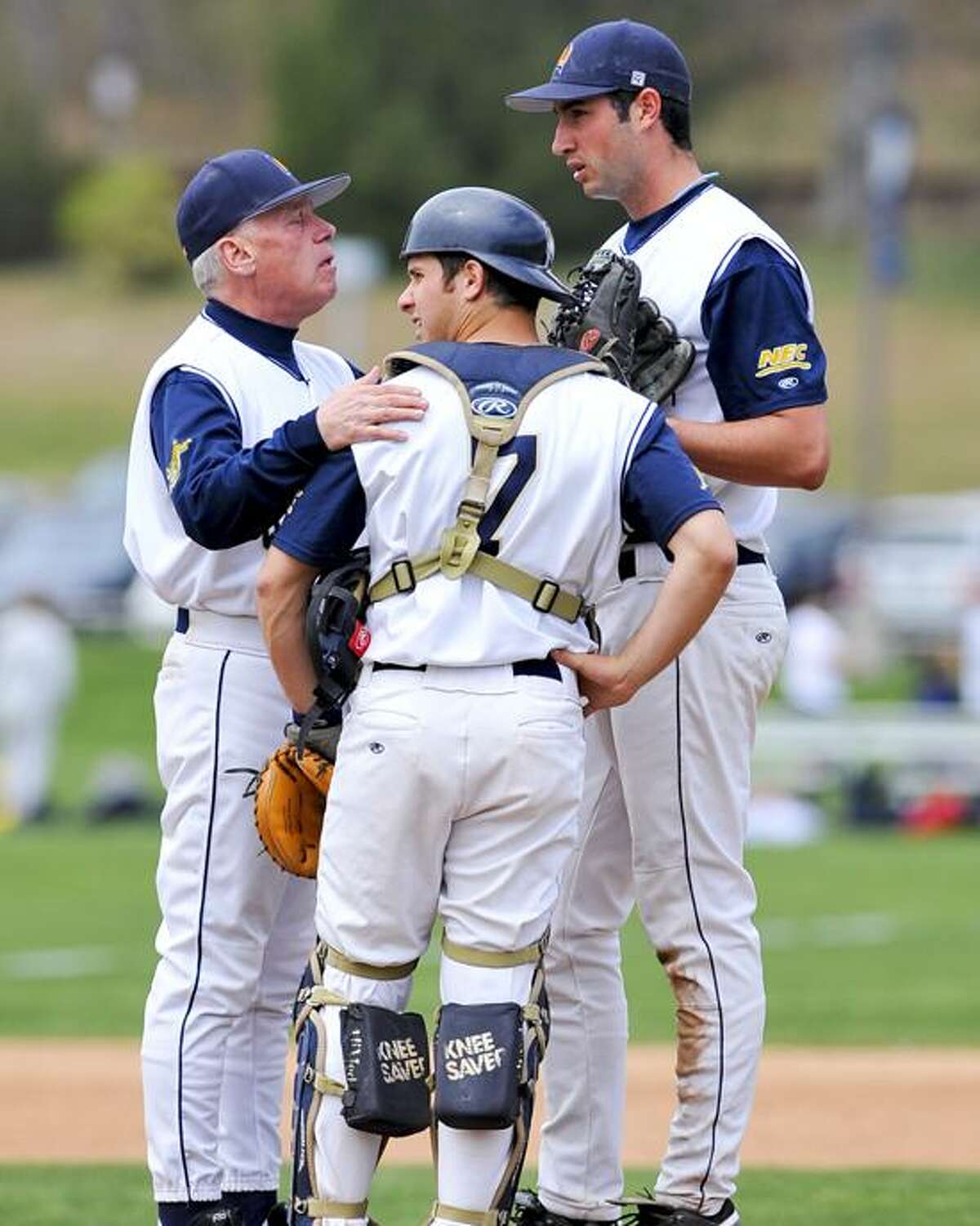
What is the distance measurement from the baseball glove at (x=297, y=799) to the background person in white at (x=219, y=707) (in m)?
0.28

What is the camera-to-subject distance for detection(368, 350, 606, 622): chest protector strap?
462 cm

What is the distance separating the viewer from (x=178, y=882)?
17.5 feet

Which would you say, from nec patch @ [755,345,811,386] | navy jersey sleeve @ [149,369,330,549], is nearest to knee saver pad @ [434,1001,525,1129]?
navy jersey sleeve @ [149,369,330,549]

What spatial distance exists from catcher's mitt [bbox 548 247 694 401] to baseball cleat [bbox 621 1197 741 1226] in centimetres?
175

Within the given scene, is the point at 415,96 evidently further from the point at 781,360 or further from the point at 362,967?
the point at 362,967

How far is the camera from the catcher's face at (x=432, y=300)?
4820 mm

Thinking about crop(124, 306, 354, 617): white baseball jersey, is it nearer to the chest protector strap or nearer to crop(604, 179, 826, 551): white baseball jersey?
the chest protector strap

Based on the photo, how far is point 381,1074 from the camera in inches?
184

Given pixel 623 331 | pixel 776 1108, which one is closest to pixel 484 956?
pixel 623 331

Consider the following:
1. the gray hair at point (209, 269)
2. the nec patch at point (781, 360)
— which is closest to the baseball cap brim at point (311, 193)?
the gray hair at point (209, 269)

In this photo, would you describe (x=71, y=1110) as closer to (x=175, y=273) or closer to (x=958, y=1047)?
(x=958, y=1047)

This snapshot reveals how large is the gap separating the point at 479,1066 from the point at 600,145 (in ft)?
6.70

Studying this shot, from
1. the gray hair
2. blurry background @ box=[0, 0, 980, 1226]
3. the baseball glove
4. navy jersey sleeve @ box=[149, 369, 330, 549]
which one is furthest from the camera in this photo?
blurry background @ box=[0, 0, 980, 1226]

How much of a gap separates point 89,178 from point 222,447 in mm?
60981
